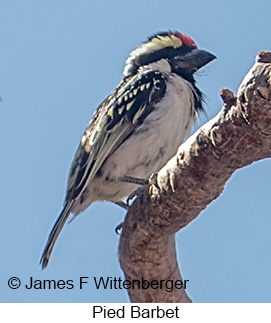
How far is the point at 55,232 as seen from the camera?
4410 millimetres

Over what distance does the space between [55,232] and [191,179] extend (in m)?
1.44

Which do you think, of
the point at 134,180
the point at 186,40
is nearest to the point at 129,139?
the point at 134,180

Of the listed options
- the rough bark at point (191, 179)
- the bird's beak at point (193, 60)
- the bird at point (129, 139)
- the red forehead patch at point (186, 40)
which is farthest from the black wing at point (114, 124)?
the rough bark at point (191, 179)

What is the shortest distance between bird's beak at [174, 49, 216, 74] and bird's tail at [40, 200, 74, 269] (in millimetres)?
1205

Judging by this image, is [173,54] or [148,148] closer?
[148,148]

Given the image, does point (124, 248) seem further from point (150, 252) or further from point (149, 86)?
point (149, 86)

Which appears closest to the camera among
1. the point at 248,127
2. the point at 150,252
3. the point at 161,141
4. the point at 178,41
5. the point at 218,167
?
the point at 248,127

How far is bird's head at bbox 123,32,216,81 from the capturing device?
4.97 metres

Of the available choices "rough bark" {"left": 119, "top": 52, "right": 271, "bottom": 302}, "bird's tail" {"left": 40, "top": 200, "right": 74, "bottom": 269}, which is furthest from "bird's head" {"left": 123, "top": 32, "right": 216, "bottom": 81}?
"rough bark" {"left": 119, "top": 52, "right": 271, "bottom": 302}

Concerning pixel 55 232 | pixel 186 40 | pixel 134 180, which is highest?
pixel 186 40

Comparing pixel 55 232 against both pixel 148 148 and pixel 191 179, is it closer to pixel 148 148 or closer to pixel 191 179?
pixel 148 148

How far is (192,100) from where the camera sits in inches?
182
